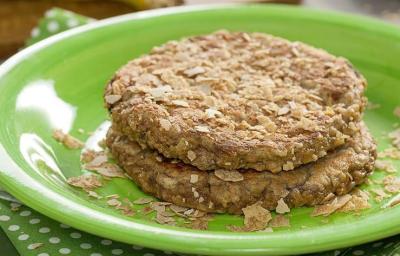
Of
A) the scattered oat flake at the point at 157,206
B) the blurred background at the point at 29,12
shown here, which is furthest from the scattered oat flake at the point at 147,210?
the blurred background at the point at 29,12

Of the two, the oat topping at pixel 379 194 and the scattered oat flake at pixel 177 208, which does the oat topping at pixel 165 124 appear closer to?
the scattered oat flake at pixel 177 208

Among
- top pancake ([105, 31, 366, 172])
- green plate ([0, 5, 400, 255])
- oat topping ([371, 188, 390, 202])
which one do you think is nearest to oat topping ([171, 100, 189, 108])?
top pancake ([105, 31, 366, 172])

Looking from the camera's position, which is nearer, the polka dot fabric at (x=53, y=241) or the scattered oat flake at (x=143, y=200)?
the polka dot fabric at (x=53, y=241)

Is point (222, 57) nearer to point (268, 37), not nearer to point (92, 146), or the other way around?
point (268, 37)

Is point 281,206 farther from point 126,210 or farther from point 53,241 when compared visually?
point 53,241

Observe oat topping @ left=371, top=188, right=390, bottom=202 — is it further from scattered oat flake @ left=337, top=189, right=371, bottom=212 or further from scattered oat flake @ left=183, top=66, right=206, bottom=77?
scattered oat flake @ left=183, top=66, right=206, bottom=77

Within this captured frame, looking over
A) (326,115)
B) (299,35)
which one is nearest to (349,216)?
(326,115)
